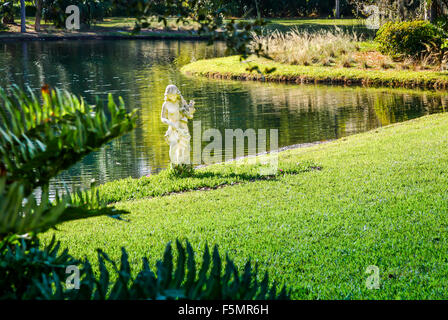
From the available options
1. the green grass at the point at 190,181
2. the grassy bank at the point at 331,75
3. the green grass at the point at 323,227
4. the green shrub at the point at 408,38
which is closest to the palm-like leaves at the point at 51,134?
the green grass at the point at 323,227

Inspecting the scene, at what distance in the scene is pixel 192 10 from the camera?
3.67 m

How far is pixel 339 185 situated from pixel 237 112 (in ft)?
36.7

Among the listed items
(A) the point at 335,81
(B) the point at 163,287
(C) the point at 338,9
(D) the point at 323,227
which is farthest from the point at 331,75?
(C) the point at 338,9

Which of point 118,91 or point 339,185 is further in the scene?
point 118,91

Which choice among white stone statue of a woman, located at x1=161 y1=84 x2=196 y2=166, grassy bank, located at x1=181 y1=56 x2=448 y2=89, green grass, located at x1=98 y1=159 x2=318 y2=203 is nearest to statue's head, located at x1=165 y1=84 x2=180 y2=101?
white stone statue of a woman, located at x1=161 y1=84 x2=196 y2=166

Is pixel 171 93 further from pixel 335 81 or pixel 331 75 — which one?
pixel 331 75

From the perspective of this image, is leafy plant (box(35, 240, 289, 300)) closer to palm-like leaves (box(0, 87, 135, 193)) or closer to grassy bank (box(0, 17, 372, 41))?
palm-like leaves (box(0, 87, 135, 193))

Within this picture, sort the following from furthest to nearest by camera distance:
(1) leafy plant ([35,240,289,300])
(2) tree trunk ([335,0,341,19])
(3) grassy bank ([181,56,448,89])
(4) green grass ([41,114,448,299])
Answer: (2) tree trunk ([335,0,341,19])
(3) grassy bank ([181,56,448,89])
(4) green grass ([41,114,448,299])
(1) leafy plant ([35,240,289,300])

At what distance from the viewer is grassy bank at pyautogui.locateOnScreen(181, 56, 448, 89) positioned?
80.4ft

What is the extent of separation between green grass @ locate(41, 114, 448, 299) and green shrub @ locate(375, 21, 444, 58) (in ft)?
58.6

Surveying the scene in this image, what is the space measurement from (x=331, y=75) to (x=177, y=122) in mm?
17274

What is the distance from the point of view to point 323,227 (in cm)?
650
